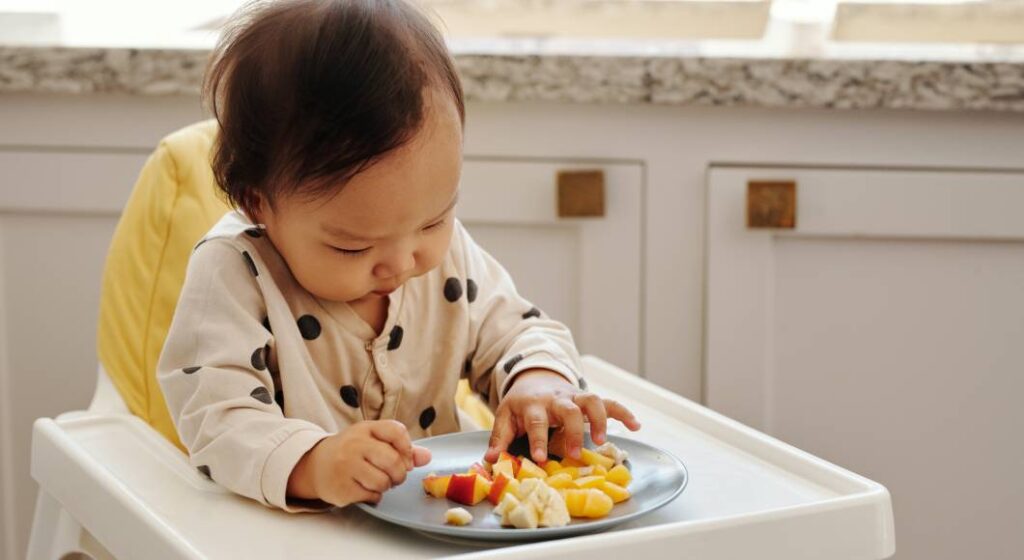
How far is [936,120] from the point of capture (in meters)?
1.41

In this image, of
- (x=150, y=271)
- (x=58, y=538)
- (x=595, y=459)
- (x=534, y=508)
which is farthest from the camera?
(x=150, y=271)

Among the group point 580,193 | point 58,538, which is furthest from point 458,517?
point 580,193

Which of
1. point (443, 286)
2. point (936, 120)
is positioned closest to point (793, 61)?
point (936, 120)

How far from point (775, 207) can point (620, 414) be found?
613mm

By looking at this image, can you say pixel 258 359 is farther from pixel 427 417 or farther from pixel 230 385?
pixel 427 417

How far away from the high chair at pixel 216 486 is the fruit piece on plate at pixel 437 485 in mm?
31

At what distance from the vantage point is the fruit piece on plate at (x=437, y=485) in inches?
30.4

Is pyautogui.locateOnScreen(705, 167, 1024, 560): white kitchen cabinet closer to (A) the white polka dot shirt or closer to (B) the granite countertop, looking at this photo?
(B) the granite countertop

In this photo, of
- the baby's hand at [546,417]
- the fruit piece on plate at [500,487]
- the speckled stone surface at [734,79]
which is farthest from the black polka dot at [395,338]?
the speckled stone surface at [734,79]

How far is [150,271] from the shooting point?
1100 millimetres

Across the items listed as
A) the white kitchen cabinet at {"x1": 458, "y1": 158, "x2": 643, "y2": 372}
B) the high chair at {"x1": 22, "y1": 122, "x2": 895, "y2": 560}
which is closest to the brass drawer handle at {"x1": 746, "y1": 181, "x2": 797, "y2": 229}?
the white kitchen cabinet at {"x1": 458, "y1": 158, "x2": 643, "y2": 372}

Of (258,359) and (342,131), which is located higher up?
(342,131)

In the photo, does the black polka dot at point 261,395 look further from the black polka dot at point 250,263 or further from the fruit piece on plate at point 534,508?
the fruit piece on plate at point 534,508

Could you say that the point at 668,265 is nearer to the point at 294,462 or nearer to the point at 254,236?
the point at 254,236
